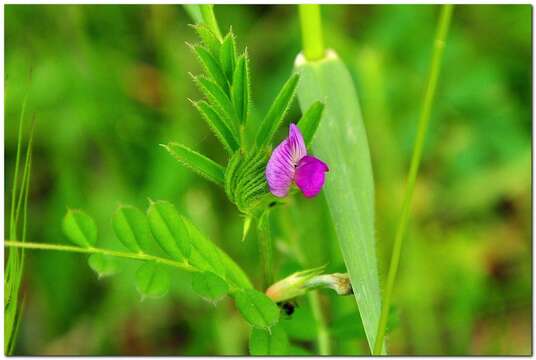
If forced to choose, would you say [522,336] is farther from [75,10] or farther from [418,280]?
[75,10]

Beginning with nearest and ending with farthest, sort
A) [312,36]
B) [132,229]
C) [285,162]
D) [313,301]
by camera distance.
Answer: [285,162]
[132,229]
[312,36]
[313,301]

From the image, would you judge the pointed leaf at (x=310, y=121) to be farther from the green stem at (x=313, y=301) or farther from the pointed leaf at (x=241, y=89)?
the green stem at (x=313, y=301)

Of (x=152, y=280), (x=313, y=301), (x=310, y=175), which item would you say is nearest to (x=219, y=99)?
(x=310, y=175)

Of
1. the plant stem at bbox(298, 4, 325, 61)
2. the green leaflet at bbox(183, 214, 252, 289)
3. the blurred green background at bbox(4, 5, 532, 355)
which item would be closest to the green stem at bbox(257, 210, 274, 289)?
the green leaflet at bbox(183, 214, 252, 289)

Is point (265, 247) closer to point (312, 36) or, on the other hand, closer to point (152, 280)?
point (152, 280)

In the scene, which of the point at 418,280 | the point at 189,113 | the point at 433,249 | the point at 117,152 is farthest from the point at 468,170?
the point at 117,152

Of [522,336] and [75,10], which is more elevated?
[75,10]

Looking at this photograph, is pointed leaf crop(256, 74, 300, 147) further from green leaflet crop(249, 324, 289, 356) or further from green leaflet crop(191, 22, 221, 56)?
green leaflet crop(249, 324, 289, 356)
